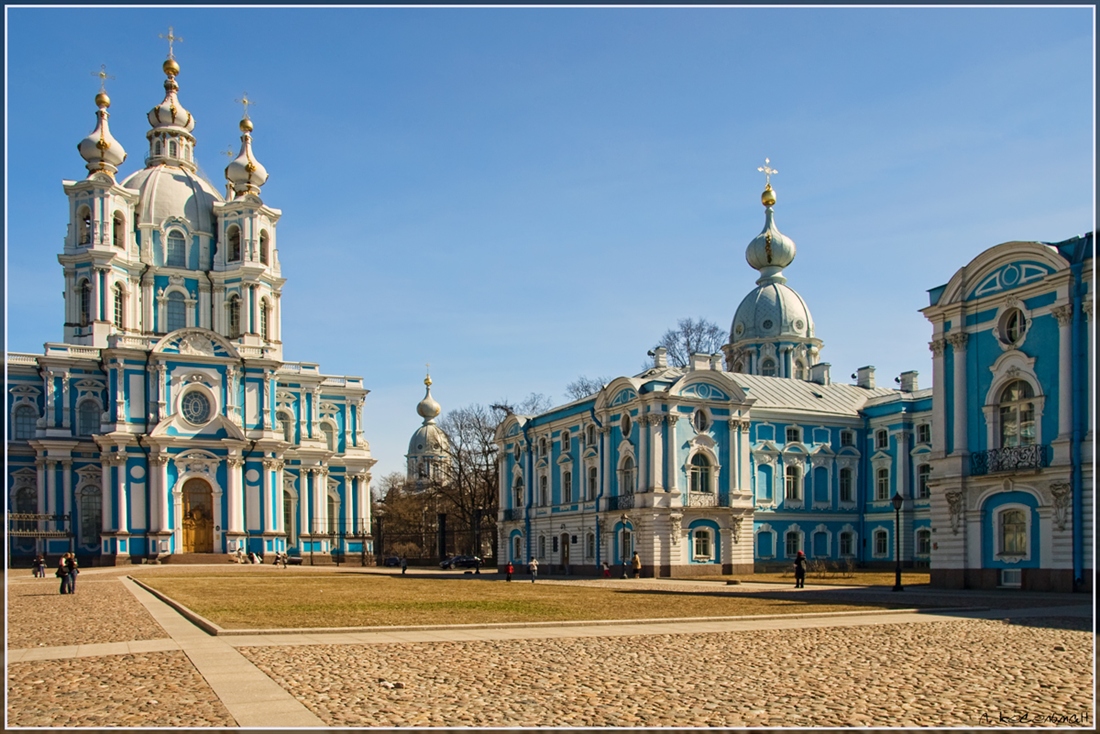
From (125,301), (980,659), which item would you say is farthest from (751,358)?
(980,659)

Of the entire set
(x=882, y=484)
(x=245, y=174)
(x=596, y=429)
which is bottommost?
(x=882, y=484)

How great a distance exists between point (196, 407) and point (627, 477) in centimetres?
2741

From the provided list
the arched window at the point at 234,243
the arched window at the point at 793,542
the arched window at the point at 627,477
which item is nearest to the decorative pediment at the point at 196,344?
the arched window at the point at 234,243

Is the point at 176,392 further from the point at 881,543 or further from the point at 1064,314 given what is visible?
the point at 1064,314

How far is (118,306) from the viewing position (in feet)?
218

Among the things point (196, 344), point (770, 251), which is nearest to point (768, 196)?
point (770, 251)

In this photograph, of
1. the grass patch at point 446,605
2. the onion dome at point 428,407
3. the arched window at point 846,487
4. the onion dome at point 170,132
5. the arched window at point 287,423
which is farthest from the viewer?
the onion dome at point 428,407

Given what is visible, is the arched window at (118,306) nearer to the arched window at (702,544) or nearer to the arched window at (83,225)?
the arched window at (83,225)

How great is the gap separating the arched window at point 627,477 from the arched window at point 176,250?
36.3 m

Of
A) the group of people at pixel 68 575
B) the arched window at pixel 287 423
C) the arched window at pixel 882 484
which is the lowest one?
the group of people at pixel 68 575

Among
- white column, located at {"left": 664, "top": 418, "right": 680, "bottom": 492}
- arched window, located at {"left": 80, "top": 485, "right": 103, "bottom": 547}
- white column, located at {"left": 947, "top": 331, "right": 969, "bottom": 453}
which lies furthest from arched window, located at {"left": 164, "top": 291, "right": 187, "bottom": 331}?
white column, located at {"left": 947, "top": 331, "right": 969, "bottom": 453}

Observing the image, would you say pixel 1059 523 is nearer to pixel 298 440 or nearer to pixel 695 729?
pixel 695 729

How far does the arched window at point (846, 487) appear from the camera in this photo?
56.4m

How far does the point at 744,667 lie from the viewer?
43.1 feet
